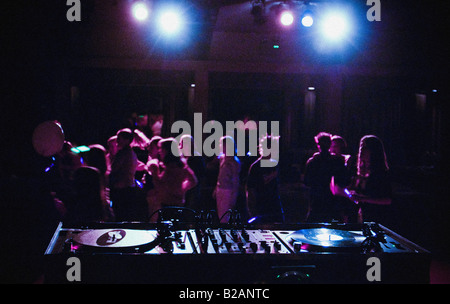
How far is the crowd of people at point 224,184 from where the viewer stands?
3607 mm

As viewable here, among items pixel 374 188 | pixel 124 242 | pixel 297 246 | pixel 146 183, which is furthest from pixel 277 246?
pixel 146 183

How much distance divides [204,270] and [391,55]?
6945 millimetres

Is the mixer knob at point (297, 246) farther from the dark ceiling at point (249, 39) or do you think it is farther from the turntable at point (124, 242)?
the dark ceiling at point (249, 39)

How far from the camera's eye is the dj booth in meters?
1.80

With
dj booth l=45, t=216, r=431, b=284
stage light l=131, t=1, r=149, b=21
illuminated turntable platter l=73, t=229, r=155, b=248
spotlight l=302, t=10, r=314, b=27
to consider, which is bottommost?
dj booth l=45, t=216, r=431, b=284

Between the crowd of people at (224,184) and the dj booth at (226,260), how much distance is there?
152 centimetres

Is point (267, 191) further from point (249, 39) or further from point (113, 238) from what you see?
point (249, 39)

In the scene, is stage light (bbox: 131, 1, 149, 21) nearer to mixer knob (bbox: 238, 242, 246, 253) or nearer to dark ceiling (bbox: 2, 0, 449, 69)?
dark ceiling (bbox: 2, 0, 449, 69)

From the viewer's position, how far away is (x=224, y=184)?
454cm

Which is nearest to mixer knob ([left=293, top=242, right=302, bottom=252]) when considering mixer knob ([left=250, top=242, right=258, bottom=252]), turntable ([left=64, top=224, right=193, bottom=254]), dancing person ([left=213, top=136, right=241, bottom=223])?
mixer knob ([left=250, top=242, right=258, bottom=252])

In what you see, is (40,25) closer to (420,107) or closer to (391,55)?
(391,55)

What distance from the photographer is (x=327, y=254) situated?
6.17 ft

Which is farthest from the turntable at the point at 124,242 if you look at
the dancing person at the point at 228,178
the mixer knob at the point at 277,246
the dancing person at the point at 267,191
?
the dancing person at the point at 228,178

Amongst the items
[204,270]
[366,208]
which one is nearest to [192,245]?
[204,270]
